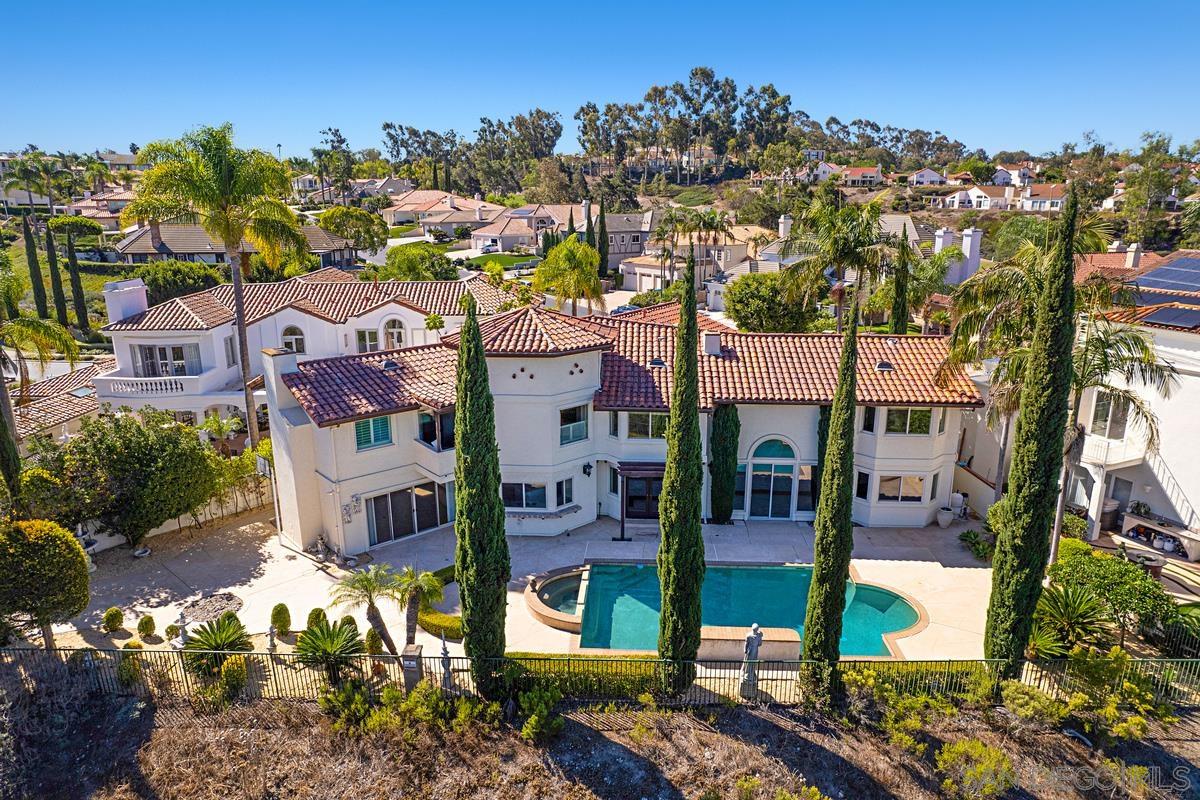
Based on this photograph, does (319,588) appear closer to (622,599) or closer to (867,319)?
(622,599)

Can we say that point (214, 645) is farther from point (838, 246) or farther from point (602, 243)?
point (602, 243)

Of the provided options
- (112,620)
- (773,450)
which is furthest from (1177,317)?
(112,620)

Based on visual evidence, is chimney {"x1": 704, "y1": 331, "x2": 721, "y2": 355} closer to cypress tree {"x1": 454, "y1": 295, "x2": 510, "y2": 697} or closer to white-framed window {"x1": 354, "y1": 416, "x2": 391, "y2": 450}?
white-framed window {"x1": 354, "y1": 416, "x2": 391, "y2": 450}

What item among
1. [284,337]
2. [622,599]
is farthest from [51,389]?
[622,599]

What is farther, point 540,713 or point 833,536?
point 833,536

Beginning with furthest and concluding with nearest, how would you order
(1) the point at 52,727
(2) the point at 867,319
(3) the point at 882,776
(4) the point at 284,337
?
(2) the point at 867,319 < (4) the point at 284,337 < (1) the point at 52,727 < (3) the point at 882,776

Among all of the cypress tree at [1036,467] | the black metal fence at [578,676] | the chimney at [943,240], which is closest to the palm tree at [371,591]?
the black metal fence at [578,676]
